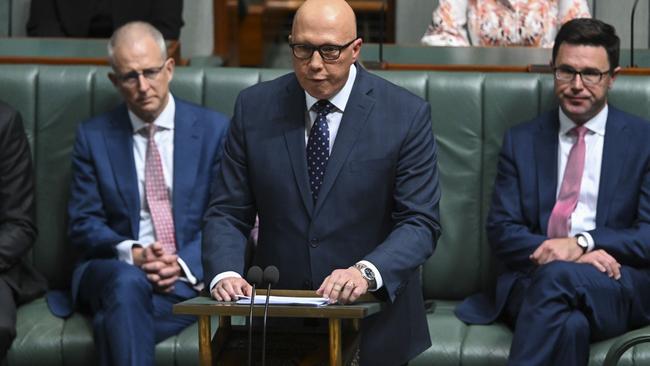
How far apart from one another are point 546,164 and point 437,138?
1.54 ft

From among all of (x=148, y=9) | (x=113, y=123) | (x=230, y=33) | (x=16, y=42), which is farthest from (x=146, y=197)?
(x=230, y=33)

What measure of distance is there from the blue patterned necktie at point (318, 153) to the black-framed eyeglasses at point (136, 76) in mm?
1307

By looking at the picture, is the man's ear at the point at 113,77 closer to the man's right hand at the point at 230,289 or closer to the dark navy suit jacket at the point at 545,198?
the dark navy suit jacket at the point at 545,198

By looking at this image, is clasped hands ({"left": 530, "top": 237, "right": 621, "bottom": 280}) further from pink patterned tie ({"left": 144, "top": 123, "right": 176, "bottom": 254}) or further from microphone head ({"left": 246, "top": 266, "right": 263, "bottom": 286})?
microphone head ({"left": 246, "top": 266, "right": 263, "bottom": 286})

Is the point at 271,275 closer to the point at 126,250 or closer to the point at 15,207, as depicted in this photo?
the point at 126,250

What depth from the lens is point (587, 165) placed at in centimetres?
459

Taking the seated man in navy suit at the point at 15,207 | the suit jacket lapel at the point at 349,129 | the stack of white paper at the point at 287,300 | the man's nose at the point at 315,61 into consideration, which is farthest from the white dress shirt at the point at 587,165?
the seated man in navy suit at the point at 15,207

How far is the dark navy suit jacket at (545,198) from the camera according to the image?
4.45 m

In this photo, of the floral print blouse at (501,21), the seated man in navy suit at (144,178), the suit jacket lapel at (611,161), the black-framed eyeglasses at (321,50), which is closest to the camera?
the black-framed eyeglasses at (321,50)

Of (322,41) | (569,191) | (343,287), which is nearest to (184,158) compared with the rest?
(569,191)

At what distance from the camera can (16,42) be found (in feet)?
18.4

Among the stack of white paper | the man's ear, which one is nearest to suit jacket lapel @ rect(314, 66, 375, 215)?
the stack of white paper

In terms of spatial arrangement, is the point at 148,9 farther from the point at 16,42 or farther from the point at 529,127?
the point at 529,127

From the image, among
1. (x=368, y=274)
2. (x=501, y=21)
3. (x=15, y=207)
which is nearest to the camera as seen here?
(x=368, y=274)
